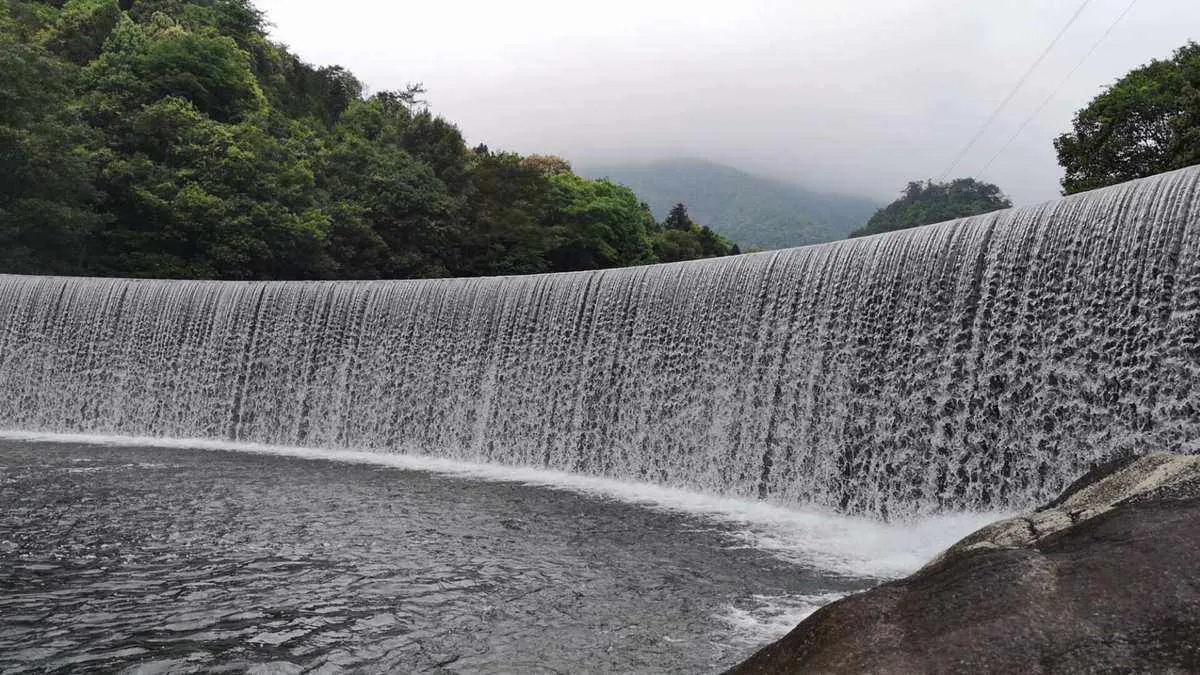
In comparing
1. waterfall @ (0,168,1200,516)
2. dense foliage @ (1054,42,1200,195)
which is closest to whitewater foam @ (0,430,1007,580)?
waterfall @ (0,168,1200,516)

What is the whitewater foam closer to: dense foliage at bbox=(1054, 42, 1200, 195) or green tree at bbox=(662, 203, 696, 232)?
dense foliage at bbox=(1054, 42, 1200, 195)

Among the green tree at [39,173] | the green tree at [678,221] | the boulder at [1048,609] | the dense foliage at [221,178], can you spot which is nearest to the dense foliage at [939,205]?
the green tree at [678,221]

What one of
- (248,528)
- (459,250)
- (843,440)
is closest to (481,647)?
(248,528)

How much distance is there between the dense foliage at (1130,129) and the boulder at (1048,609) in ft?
67.1

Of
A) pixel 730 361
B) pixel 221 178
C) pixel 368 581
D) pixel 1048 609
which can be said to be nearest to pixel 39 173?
pixel 221 178

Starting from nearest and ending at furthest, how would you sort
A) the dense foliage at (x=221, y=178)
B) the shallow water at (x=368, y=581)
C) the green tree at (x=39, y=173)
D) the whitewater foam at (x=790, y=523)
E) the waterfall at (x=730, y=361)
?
1. the shallow water at (x=368, y=581)
2. the whitewater foam at (x=790, y=523)
3. the waterfall at (x=730, y=361)
4. the green tree at (x=39, y=173)
5. the dense foliage at (x=221, y=178)

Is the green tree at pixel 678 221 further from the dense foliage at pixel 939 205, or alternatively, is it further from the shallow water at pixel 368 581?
the shallow water at pixel 368 581

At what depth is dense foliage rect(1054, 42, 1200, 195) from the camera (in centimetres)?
2142

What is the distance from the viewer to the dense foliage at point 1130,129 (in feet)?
70.3

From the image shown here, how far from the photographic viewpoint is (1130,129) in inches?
874

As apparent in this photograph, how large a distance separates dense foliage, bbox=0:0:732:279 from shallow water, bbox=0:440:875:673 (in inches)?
573

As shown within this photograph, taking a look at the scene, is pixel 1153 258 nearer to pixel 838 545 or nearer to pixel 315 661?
pixel 838 545

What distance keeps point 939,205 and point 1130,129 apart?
47017 millimetres

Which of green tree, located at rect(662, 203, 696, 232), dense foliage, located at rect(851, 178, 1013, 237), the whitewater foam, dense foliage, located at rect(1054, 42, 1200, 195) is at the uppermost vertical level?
dense foliage, located at rect(851, 178, 1013, 237)
